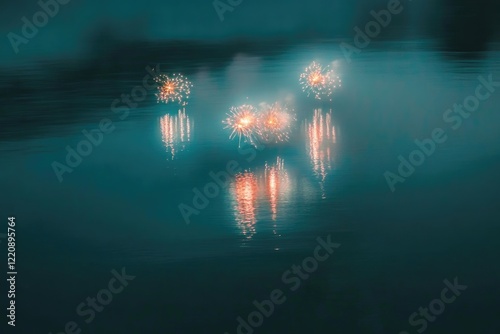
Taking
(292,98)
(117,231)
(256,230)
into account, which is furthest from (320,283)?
(292,98)

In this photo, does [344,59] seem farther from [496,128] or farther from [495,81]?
[496,128]

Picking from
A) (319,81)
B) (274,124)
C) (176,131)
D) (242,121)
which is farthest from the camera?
(319,81)

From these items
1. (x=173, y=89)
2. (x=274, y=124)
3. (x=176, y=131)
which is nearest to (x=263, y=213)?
(x=274, y=124)

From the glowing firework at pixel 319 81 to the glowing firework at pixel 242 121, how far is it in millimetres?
1408

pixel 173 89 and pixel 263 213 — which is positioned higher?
pixel 173 89

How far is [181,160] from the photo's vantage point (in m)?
11.1

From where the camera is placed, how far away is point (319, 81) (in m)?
13.9

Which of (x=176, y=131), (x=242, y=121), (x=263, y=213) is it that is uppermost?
(x=242, y=121)

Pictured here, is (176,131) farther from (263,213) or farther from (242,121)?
(263,213)

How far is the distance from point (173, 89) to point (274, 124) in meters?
2.91

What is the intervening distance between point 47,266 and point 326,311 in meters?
3.01

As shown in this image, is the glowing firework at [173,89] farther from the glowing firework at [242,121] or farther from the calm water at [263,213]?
the glowing firework at [242,121]

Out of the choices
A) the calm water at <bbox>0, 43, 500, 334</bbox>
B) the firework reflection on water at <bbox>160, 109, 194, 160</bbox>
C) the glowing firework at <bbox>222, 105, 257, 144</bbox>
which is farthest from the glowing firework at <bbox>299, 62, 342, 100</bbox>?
the firework reflection on water at <bbox>160, 109, 194, 160</bbox>

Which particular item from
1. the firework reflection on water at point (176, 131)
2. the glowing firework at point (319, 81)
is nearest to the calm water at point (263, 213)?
the firework reflection on water at point (176, 131)
